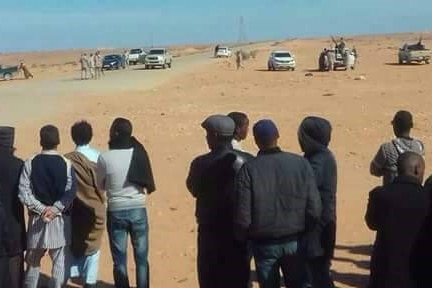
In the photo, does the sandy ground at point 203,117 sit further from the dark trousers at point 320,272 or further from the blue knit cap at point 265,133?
the blue knit cap at point 265,133

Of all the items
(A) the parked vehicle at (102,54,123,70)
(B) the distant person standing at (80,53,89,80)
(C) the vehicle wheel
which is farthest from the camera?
(A) the parked vehicle at (102,54,123,70)

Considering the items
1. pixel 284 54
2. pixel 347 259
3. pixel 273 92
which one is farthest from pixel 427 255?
pixel 284 54

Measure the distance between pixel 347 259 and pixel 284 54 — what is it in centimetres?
4277

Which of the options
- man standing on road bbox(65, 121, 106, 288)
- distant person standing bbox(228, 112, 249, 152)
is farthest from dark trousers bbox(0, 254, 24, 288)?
distant person standing bbox(228, 112, 249, 152)

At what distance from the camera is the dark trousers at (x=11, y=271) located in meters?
5.84

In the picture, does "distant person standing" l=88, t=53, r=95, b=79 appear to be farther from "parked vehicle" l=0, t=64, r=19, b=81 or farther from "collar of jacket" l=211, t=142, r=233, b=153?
"collar of jacket" l=211, t=142, r=233, b=153

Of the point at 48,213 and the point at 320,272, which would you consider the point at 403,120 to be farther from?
the point at 48,213

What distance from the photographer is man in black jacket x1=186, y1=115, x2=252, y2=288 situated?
5.41m

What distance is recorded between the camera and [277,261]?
5.26 meters

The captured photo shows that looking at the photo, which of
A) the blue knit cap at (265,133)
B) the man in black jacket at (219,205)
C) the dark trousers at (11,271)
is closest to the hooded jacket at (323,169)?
the man in black jacket at (219,205)

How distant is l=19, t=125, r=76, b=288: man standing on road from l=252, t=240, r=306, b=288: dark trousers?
5.49ft

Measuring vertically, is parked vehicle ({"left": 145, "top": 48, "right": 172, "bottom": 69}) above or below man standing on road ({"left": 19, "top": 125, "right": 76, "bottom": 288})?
below

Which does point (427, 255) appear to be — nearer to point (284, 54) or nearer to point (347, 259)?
point (347, 259)

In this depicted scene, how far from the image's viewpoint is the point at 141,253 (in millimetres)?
6492
